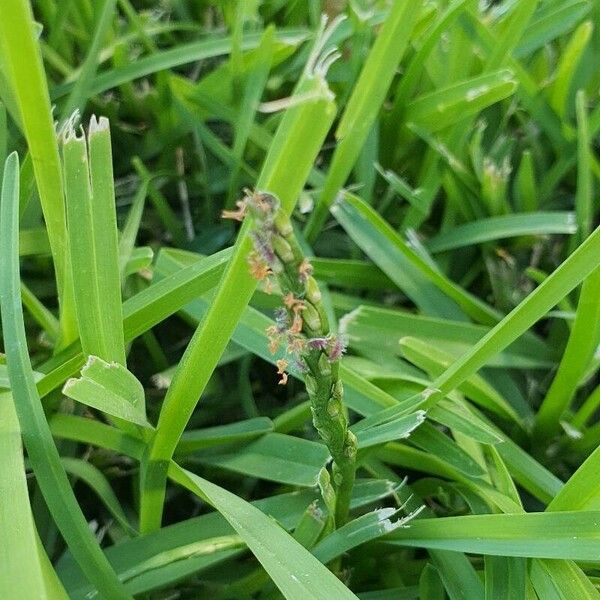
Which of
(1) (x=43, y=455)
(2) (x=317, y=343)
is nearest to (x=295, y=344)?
(2) (x=317, y=343)

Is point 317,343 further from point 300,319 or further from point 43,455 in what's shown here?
point 43,455

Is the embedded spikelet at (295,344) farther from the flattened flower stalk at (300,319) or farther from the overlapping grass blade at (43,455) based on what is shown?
the overlapping grass blade at (43,455)

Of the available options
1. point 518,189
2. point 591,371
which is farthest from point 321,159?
point 591,371

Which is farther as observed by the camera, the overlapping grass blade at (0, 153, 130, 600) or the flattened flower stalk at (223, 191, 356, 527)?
the overlapping grass blade at (0, 153, 130, 600)

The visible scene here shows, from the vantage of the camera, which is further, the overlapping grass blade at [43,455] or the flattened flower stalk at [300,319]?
the overlapping grass blade at [43,455]

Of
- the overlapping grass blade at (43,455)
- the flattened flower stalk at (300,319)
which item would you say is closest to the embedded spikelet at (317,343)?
the flattened flower stalk at (300,319)

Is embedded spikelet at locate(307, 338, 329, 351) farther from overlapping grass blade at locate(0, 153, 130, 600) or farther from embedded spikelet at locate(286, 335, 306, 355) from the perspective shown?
overlapping grass blade at locate(0, 153, 130, 600)

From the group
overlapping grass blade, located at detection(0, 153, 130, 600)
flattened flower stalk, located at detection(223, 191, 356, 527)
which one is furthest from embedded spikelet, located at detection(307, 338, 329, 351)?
overlapping grass blade, located at detection(0, 153, 130, 600)

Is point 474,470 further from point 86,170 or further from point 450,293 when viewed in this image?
point 86,170
